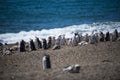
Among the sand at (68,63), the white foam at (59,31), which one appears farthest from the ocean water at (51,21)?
the sand at (68,63)

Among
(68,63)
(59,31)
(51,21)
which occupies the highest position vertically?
(51,21)

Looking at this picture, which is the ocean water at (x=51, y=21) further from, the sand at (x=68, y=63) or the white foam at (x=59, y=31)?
the sand at (x=68, y=63)

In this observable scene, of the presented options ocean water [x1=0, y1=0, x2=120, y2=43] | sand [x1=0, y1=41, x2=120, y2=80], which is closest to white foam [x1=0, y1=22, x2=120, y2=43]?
ocean water [x1=0, y1=0, x2=120, y2=43]

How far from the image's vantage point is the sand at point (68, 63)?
5414mm

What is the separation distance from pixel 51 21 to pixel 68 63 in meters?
8.57

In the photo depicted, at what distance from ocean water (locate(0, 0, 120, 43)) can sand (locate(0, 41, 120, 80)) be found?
2865mm

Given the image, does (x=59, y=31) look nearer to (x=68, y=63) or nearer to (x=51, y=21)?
(x=51, y=21)

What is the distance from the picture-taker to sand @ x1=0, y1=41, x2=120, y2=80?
5414 mm

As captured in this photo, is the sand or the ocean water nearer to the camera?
the sand

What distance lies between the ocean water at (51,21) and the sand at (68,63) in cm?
287

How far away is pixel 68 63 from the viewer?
21.8ft

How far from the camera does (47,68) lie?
604cm

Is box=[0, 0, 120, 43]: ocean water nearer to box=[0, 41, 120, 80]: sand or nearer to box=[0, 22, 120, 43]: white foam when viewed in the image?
box=[0, 22, 120, 43]: white foam

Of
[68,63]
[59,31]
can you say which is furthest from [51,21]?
[68,63]
